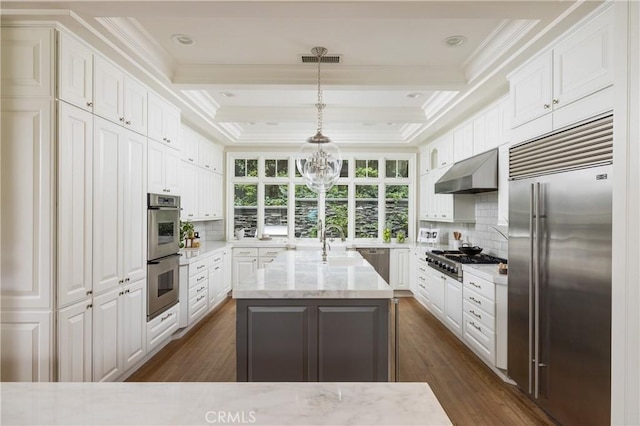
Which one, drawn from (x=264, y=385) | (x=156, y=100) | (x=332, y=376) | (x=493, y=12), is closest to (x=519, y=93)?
(x=493, y=12)

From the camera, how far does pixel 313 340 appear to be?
7.88 feet

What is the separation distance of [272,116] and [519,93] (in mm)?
3056

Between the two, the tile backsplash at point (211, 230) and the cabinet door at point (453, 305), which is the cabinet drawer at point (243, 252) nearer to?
the tile backsplash at point (211, 230)

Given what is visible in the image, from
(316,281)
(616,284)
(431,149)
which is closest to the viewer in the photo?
(616,284)

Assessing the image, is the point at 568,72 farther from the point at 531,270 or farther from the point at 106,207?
the point at 106,207

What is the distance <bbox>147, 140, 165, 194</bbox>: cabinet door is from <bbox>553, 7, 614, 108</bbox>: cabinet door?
11.2 feet

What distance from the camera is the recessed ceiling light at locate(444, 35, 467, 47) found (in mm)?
2864

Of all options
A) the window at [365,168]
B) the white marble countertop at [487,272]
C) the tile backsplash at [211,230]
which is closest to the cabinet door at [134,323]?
the tile backsplash at [211,230]

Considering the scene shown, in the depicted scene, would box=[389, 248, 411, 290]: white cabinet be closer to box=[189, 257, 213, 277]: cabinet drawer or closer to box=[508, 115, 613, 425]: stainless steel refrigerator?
box=[189, 257, 213, 277]: cabinet drawer

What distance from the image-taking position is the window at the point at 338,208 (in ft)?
22.1

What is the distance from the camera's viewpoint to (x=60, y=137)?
225cm

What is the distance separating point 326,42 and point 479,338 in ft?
10.2

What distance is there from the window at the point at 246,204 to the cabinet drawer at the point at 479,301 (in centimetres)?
412

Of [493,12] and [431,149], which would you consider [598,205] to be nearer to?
[493,12]
